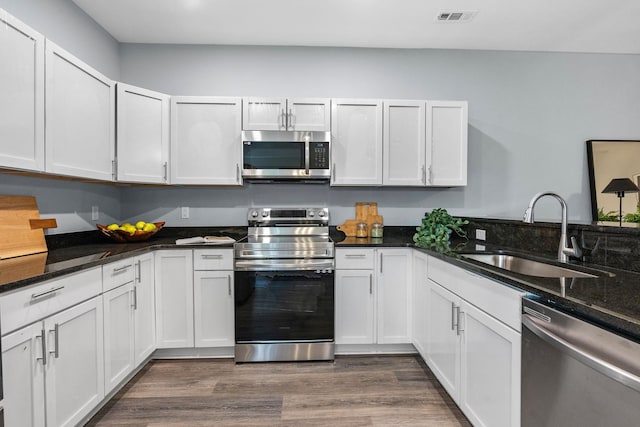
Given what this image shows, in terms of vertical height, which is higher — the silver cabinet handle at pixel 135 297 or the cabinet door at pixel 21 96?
the cabinet door at pixel 21 96

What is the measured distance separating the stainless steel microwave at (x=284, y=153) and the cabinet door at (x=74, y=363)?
56.6 inches

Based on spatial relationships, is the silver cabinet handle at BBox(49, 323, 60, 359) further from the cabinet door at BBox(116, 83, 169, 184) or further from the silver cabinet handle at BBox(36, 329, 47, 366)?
the cabinet door at BBox(116, 83, 169, 184)

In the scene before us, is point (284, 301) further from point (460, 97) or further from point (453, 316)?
point (460, 97)

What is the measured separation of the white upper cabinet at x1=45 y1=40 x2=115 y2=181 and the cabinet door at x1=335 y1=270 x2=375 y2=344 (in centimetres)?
184

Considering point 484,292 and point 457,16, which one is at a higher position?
point 457,16

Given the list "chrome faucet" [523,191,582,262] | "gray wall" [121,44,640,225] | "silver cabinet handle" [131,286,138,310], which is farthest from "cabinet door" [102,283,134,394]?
"chrome faucet" [523,191,582,262]

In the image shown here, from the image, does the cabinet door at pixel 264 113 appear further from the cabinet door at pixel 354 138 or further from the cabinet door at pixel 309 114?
the cabinet door at pixel 354 138

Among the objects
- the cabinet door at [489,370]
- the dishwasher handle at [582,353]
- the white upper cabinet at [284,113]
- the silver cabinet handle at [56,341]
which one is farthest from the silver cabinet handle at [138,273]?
the dishwasher handle at [582,353]

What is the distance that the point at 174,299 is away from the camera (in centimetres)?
248

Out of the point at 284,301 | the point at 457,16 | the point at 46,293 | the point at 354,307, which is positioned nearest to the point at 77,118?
the point at 46,293

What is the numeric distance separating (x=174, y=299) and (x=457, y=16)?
3.06 m

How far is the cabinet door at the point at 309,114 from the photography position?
2.77 meters

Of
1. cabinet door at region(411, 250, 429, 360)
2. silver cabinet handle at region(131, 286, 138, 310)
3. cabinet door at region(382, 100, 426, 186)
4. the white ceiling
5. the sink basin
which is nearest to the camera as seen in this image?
the sink basin

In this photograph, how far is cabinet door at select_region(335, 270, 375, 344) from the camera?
8.39 ft
